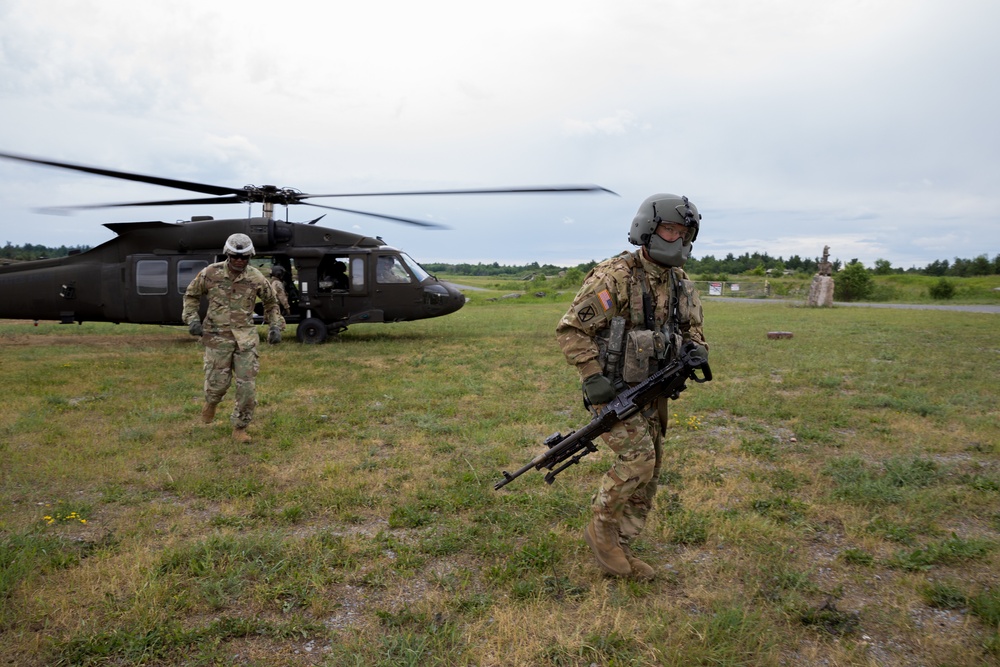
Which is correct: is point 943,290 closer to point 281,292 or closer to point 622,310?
point 281,292

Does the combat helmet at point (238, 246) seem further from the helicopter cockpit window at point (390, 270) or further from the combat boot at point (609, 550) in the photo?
the helicopter cockpit window at point (390, 270)

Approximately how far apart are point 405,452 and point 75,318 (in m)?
11.6

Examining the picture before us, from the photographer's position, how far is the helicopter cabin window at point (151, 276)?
13375 millimetres

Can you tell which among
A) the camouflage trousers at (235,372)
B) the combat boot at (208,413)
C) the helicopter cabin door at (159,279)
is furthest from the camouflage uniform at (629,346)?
the helicopter cabin door at (159,279)

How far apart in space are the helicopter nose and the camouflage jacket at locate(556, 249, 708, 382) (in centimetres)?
1051

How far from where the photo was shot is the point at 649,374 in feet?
11.9

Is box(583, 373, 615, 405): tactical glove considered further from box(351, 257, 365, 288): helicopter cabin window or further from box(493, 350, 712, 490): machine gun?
box(351, 257, 365, 288): helicopter cabin window

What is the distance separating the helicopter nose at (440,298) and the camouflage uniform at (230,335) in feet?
24.5

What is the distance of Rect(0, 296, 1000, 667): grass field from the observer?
9.98 feet

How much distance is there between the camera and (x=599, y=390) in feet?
11.3

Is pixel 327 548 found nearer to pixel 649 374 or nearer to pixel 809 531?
pixel 649 374

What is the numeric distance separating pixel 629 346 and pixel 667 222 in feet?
2.55

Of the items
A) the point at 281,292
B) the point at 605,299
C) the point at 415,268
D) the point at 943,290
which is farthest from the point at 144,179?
the point at 943,290

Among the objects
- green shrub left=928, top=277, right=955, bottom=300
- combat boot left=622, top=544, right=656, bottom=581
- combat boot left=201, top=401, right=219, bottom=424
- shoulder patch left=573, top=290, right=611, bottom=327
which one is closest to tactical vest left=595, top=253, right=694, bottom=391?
shoulder patch left=573, top=290, right=611, bottom=327
